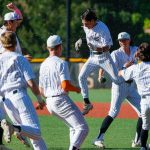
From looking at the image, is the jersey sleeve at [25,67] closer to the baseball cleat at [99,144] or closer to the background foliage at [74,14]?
the baseball cleat at [99,144]

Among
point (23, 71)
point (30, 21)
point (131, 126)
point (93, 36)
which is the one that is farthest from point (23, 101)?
point (30, 21)

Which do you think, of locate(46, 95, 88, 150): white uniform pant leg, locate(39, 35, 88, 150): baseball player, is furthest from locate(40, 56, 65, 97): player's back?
locate(46, 95, 88, 150): white uniform pant leg

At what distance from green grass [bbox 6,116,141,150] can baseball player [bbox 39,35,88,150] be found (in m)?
1.57

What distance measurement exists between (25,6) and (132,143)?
32.3 metres

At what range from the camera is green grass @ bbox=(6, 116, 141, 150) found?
1331 centimetres

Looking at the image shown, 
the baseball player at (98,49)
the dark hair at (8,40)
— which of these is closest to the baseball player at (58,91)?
the dark hair at (8,40)

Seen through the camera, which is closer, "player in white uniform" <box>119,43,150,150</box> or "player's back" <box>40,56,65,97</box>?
"player's back" <box>40,56,65,97</box>

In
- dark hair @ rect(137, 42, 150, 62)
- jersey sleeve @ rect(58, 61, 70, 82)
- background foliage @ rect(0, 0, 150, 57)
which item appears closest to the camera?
jersey sleeve @ rect(58, 61, 70, 82)

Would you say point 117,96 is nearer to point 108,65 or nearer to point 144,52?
point 108,65

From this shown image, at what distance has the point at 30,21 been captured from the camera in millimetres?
43906

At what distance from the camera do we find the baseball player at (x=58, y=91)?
11.1 metres

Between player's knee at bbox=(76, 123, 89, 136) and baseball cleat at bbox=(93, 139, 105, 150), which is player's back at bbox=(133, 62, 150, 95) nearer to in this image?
player's knee at bbox=(76, 123, 89, 136)

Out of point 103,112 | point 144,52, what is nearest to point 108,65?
point 144,52

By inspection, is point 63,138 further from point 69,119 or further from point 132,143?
point 69,119
